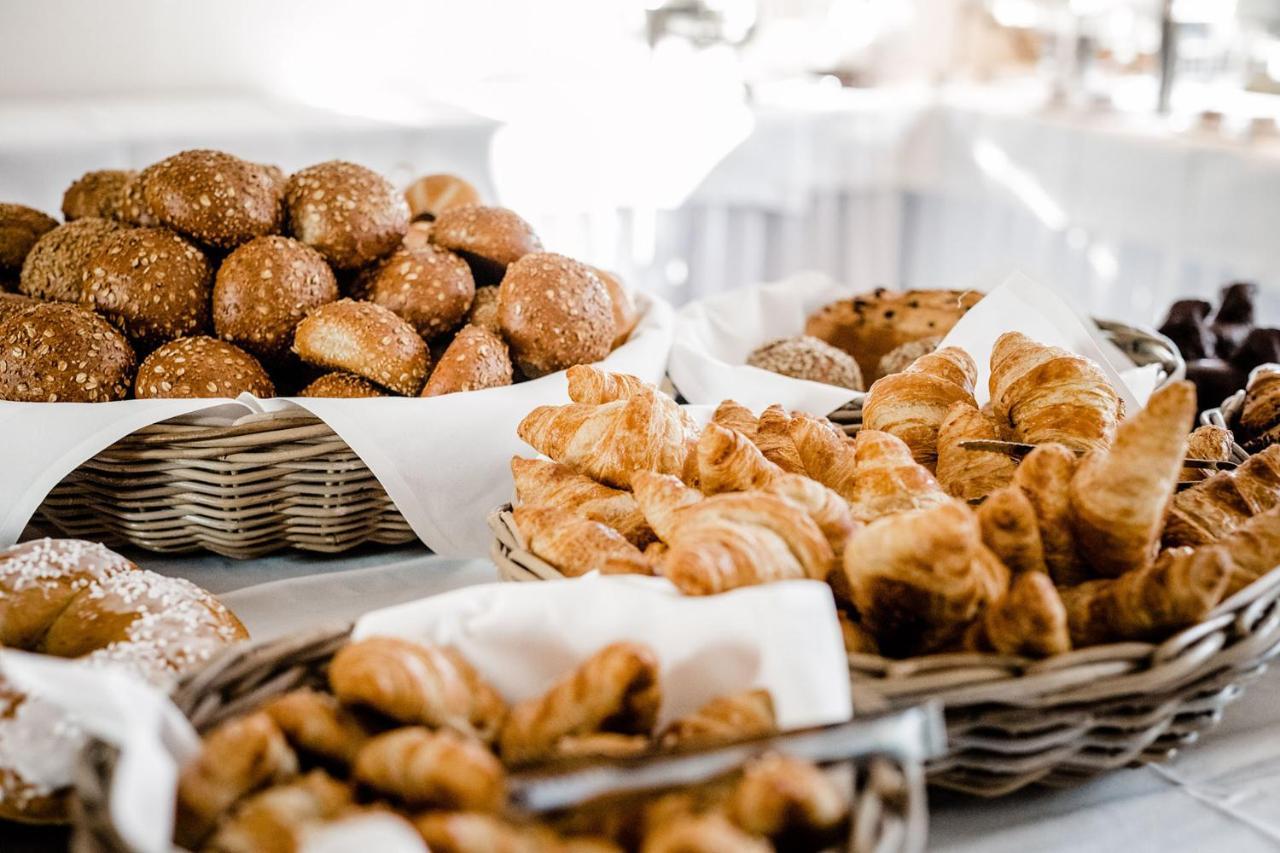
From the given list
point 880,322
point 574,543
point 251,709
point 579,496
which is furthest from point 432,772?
point 880,322

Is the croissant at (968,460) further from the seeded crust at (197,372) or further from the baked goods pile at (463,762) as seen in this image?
the seeded crust at (197,372)

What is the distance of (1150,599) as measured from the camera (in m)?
0.67

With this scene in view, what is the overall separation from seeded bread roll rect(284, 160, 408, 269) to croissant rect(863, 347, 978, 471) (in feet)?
1.98

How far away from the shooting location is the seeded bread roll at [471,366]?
1114 millimetres

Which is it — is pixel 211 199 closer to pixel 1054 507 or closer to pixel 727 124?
pixel 1054 507

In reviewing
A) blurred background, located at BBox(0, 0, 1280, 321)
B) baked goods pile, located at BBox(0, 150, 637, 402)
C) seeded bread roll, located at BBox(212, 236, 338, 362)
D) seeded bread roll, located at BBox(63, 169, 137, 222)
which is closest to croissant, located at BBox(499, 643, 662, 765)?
baked goods pile, located at BBox(0, 150, 637, 402)

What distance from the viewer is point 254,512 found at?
3.39ft

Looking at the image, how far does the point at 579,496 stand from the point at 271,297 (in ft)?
Result: 1.50

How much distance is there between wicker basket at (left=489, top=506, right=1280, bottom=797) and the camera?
62 centimetres

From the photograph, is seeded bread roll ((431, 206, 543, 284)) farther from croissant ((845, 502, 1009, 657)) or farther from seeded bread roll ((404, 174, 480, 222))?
croissant ((845, 502, 1009, 657))

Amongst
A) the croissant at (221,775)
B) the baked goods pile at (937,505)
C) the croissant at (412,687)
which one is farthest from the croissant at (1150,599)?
the croissant at (221,775)

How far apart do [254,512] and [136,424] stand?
13 cm

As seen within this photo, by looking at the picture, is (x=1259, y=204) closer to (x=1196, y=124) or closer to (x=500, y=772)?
(x=1196, y=124)

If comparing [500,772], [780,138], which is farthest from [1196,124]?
[500,772]
